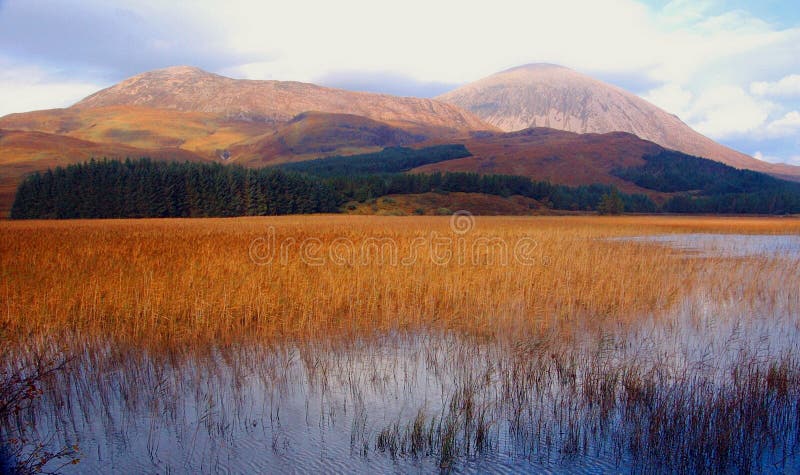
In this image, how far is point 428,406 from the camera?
6258 millimetres

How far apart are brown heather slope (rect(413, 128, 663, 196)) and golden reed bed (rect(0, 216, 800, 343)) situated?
124m

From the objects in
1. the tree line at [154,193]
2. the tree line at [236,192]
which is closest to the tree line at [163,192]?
the tree line at [154,193]

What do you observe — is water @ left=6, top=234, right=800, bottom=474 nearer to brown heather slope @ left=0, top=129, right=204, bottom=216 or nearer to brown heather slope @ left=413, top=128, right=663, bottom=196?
brown heather slope @ left=413, top=128, right=663, bottom=196

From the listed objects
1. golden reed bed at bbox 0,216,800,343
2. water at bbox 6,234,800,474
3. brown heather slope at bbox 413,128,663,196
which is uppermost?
brown heather slope at bbox 413,128,663,196

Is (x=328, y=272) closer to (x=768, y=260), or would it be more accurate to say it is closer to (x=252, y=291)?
(x=252, y=291)

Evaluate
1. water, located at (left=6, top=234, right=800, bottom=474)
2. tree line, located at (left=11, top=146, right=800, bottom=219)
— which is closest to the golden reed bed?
water, located at (left=6, top=234, right=800, bottom=474)

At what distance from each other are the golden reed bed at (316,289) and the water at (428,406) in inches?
41.2

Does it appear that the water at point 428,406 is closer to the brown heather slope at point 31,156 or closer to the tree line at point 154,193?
the tree line at point 154,193

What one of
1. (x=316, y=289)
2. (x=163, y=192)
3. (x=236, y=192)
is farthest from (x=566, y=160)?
(x=316, y=289)

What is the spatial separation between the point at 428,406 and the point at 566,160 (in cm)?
16412

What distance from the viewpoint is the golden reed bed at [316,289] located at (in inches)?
368

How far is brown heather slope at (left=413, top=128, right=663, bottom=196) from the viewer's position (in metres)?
146

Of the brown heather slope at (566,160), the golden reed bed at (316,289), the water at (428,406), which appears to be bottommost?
the water at (428,406)

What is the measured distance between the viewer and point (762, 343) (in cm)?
869
